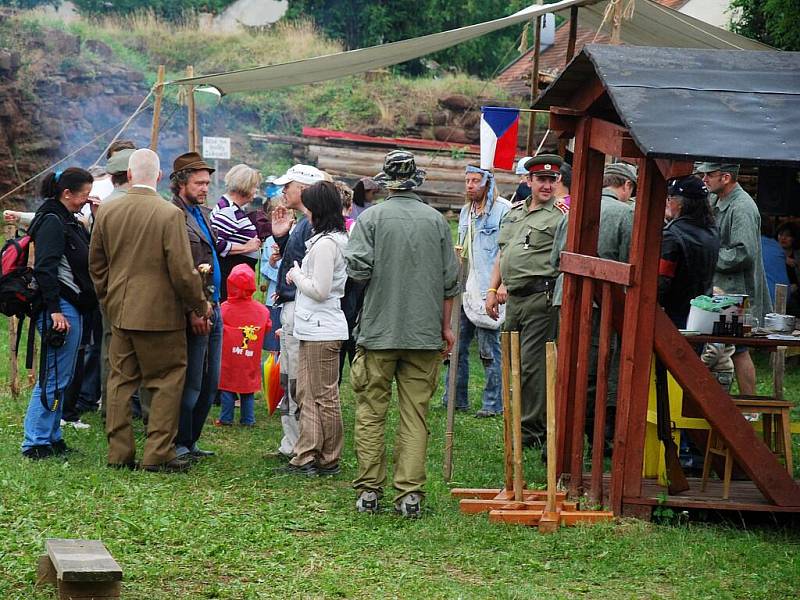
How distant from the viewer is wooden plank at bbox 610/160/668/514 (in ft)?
19.5

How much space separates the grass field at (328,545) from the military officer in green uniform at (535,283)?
1259 millimetres

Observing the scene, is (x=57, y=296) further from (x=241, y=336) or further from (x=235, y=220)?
(x=235, y=220)

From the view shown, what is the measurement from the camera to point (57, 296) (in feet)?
23.7

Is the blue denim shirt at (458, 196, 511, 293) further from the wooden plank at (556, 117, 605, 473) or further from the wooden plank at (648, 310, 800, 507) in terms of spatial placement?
the wooden plank at (648, 310, 800, 507)

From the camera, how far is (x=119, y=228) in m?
6.91

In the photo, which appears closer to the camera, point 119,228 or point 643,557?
point 643,557

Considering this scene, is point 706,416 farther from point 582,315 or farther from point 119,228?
point 119,228

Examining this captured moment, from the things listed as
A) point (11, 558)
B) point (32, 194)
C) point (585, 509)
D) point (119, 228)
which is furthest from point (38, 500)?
point (32, 194)

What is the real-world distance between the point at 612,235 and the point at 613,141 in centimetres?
158

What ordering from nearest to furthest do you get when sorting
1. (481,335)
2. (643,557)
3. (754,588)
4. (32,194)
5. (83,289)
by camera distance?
(754,588), (643,557), (83,289), (481,335), (32,194)

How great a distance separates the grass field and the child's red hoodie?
5.36 ft

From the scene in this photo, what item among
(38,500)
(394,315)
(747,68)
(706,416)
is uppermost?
(747,68)

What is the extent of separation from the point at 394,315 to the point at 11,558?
233cm

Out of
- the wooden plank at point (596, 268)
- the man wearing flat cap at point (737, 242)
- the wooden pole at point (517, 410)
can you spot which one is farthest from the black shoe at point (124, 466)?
the man wearing flat cap at point (737, 242)
